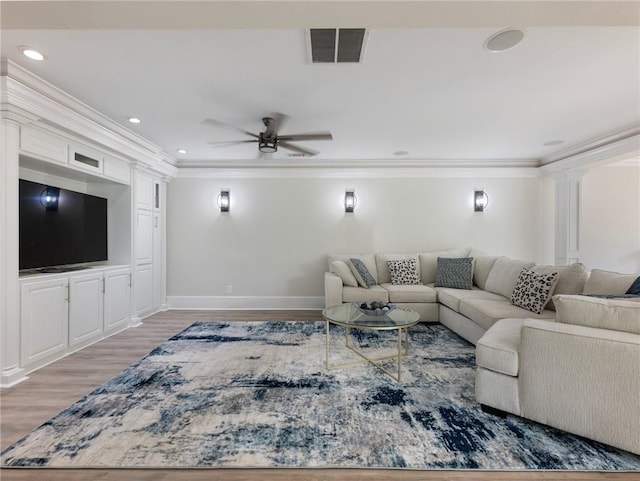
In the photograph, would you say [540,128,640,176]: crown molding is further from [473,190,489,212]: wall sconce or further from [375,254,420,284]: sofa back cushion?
[375,254,420,284]: sofa back cushion

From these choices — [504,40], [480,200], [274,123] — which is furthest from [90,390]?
[480,200]

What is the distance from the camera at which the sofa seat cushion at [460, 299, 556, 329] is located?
9.83 feet

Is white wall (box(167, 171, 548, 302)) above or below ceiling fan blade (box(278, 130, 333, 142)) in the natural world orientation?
below

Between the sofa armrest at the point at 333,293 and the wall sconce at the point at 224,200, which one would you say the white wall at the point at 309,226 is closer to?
the wall sconce at the point at 224,200

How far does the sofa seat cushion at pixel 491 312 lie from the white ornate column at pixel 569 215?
2.27 meters

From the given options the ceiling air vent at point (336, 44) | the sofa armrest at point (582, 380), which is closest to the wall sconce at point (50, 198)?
the ceiling air vent at point (336, 44)

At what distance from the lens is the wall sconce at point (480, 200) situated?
5.32 metres

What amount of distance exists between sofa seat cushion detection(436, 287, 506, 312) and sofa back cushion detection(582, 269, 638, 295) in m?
0.96

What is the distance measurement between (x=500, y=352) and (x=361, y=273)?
260cm

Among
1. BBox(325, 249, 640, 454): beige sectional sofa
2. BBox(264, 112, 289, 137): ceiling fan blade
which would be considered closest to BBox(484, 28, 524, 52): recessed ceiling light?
BBox(325, 249, 640, 454): beige sectional sofa

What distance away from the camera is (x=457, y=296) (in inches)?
151

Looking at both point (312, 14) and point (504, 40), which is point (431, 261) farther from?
point (312, 14)

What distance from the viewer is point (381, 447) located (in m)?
1.78

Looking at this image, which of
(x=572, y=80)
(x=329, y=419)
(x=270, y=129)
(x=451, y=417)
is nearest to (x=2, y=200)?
(x=270, y=129)
